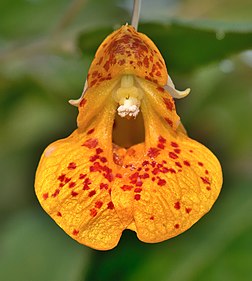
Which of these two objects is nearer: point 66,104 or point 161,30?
point 161,30

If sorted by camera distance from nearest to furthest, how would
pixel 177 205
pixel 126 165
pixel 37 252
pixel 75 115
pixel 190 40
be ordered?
pixel 177 205 < pixel 126 165 < pixel 190 40 < pixel 37 252 < pixel 75 115

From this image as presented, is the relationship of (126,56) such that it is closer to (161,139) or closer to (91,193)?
(161,139)

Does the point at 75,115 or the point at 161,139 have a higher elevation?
the point at 161,139

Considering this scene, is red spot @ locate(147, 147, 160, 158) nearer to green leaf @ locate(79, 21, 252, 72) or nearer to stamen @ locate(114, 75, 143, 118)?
stamen @ locate(114, 75, 143, 118)

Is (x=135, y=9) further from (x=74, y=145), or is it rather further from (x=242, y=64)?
(x=242, y=64)

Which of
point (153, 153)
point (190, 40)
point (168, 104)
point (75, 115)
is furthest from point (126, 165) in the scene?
point (75, 115)

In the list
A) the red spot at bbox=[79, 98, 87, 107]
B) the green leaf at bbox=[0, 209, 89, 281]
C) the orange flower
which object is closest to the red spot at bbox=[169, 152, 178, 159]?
the orange flower

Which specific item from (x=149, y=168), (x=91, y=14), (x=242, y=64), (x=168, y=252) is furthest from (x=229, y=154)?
(x=149, y=168)

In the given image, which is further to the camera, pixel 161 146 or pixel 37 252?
pixel 37 252
